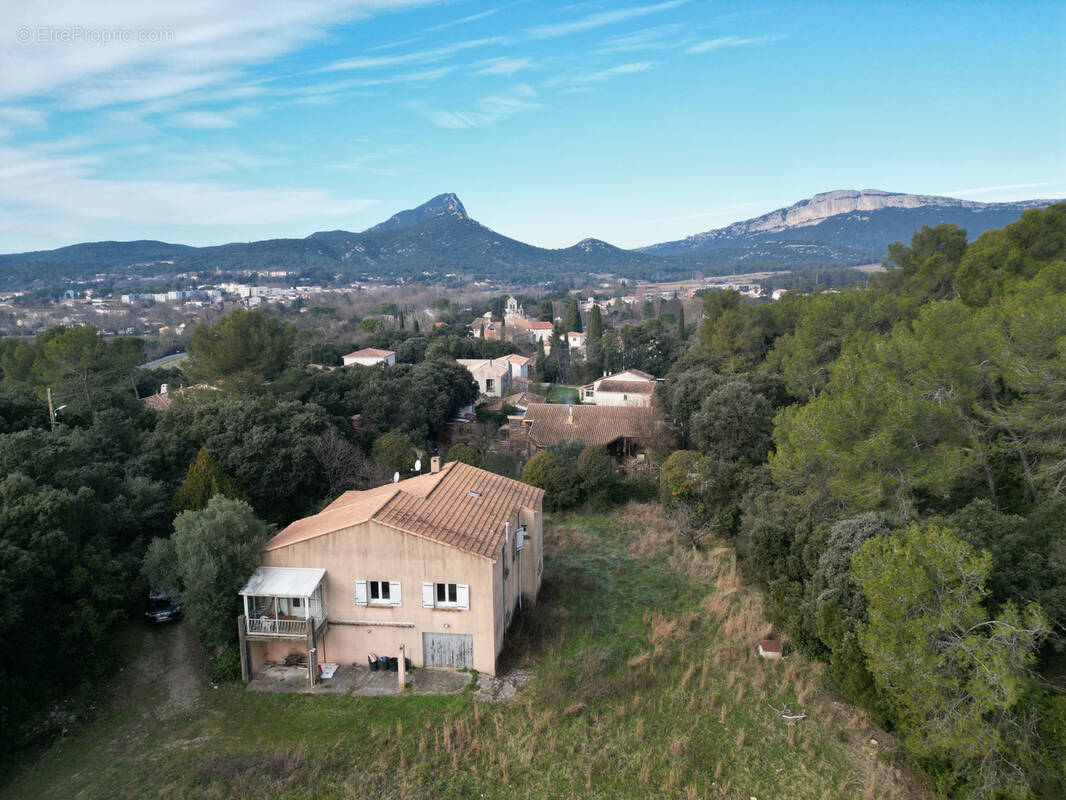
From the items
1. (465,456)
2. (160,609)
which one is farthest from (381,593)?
(465,456)

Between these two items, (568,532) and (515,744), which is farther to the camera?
(568,532)

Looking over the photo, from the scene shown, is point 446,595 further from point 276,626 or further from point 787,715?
point 787,715

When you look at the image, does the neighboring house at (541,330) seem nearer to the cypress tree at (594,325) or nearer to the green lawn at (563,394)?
the cypress tree at (594,325)

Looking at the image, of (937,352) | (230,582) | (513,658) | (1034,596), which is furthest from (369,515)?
(937,352)

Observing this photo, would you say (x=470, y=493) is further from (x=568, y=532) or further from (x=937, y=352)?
(x=937, y=352)

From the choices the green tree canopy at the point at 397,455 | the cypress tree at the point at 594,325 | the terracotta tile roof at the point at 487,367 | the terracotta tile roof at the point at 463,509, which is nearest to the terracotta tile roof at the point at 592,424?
the green tree canopy at the point at 397,455

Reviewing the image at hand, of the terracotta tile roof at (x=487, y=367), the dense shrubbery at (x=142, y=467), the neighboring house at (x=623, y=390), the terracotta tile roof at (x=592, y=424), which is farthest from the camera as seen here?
the terracotta tile roof at (x=487, y=367)
